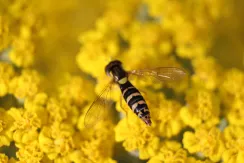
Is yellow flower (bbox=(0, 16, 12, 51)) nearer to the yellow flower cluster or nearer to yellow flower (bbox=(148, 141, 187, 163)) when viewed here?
the yellow flower cluster

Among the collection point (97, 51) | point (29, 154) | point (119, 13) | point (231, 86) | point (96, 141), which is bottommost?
point (29, 154)

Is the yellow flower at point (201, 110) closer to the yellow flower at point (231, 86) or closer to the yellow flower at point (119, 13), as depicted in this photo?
the yellow flower at point (231, 86)

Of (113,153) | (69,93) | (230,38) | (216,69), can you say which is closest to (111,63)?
(69,93)

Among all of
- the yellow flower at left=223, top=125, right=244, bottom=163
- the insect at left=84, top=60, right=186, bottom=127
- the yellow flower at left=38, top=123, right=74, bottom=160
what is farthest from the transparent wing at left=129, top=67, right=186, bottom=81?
the yellow flower at left=38, top=123, right=74, bottom=160

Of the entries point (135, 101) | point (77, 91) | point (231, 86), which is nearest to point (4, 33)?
point (77, 91)

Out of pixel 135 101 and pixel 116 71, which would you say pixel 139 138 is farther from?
pixel 116 71
